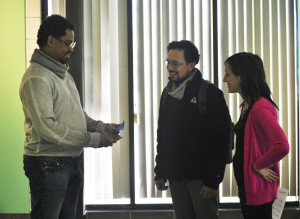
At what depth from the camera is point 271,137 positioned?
1685mm

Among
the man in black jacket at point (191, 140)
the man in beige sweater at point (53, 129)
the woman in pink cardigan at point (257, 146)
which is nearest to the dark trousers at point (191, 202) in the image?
the man in black jacket at point (191, 140)

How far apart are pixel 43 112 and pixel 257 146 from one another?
1026 millimetres

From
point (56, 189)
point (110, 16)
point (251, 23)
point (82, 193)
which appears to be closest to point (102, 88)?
point (110, 16)

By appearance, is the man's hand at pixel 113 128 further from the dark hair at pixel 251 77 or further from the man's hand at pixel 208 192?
the dark hair at pixel 251 77

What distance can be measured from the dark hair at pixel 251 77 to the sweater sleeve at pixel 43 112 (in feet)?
2.93

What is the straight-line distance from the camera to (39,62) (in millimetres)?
1845

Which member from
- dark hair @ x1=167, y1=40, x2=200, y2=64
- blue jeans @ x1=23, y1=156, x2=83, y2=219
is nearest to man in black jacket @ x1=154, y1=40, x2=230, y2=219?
dark hair @ x1=167, y1=40, x2=200, y2=64

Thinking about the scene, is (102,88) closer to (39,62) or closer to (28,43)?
(28,43)

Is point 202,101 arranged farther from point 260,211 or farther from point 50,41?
point 50,41

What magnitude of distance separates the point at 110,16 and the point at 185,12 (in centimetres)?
70

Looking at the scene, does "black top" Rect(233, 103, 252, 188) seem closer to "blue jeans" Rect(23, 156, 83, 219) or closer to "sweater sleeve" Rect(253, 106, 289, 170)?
"sweater sleeve" Rect(253, 106, 289, 170)

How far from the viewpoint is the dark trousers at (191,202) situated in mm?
1993

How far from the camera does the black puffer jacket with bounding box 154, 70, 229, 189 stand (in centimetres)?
198

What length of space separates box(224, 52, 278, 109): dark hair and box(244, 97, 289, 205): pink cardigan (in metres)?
0.05
